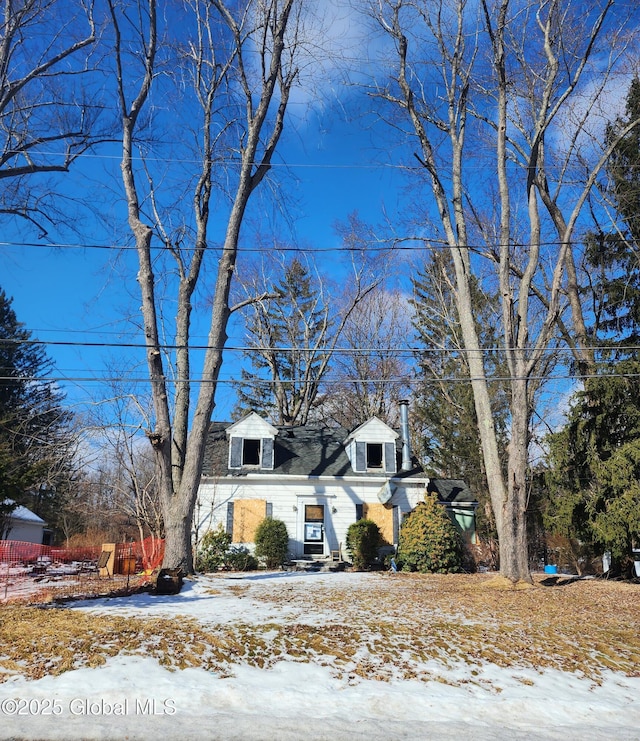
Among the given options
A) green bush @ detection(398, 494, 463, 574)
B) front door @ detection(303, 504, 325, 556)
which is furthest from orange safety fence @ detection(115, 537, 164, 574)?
green bush @ detection(398, 494, 463, 574)

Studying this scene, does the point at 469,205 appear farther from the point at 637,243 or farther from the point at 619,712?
the point at 619,712

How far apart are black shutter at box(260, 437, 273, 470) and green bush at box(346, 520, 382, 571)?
11.5 ft

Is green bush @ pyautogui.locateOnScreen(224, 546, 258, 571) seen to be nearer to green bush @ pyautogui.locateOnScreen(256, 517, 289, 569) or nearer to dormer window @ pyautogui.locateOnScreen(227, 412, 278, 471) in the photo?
green bush @ pyautogui.locateOnScreen(256, 517, 289, 569)

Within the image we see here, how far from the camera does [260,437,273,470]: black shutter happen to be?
1941 cm

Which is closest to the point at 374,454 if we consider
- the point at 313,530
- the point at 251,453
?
the point at 313,530

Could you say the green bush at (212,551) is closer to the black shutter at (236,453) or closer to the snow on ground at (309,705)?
the black shutter at (236,453)

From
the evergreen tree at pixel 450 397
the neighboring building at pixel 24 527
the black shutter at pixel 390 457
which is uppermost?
the evergreen tree at pixel 450 397

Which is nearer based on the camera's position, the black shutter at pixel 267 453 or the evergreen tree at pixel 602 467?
the evergreen tree at pixel 602 467

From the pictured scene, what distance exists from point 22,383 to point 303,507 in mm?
17979

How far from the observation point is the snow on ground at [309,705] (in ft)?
13.9

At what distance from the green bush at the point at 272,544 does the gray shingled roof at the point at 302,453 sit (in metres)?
2.20

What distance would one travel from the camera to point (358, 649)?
5.93 m

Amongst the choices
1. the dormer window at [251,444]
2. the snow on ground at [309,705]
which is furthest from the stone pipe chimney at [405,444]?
the snow on ground at [309,705]

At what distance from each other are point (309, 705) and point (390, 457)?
15458mm
